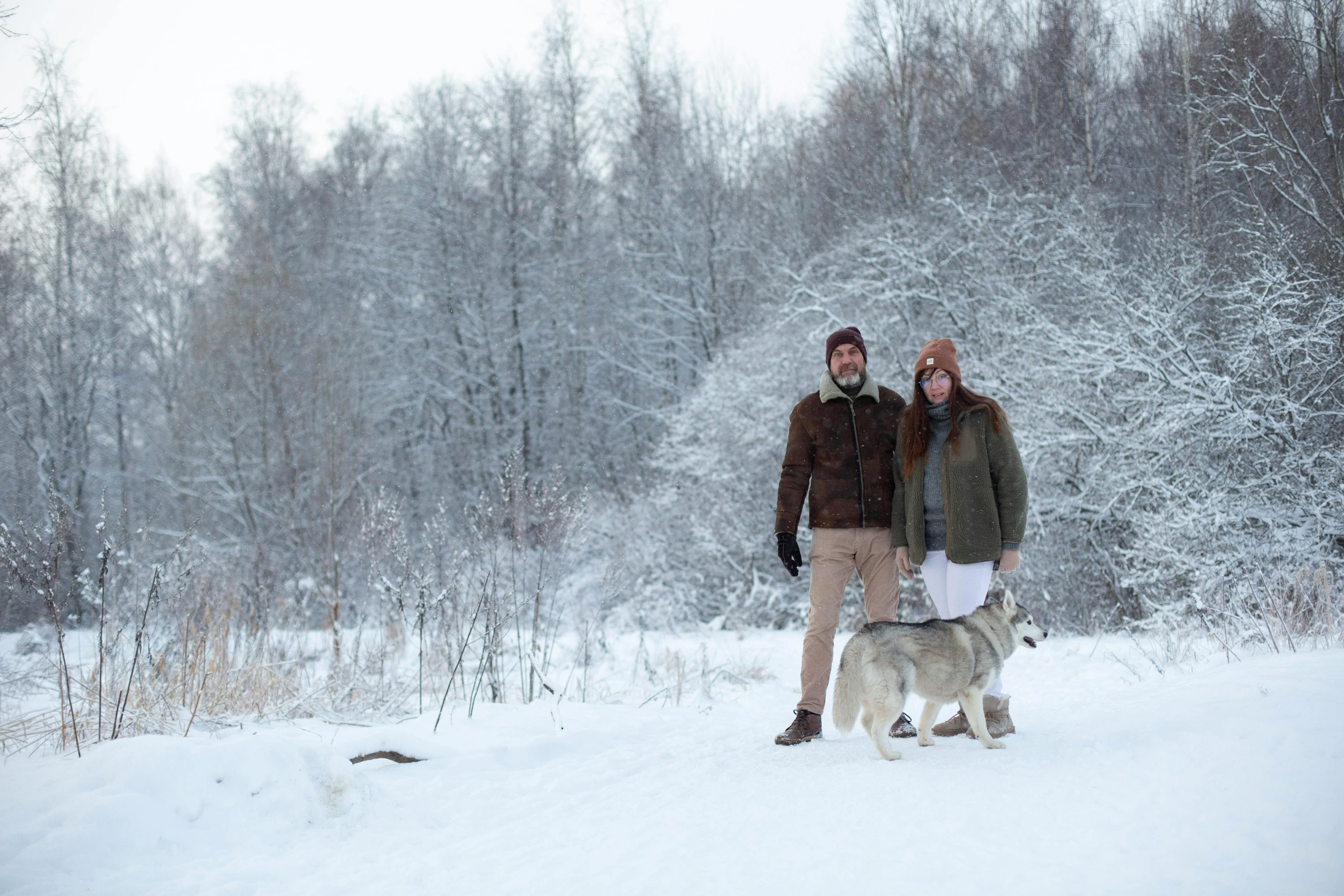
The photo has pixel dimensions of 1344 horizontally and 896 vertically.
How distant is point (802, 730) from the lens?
4410 mm

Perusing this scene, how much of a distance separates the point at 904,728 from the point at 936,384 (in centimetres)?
183

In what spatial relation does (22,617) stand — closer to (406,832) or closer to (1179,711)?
(406,832)

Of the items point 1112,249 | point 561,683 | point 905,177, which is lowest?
point 561,683

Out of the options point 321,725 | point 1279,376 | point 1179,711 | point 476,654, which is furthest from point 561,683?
point 1279,376

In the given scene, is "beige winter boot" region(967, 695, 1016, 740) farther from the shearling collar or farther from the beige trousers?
the shearling collar

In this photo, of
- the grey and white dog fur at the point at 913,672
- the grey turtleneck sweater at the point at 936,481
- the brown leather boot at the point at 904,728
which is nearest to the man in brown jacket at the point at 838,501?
the grey turtleneck sweater at the point at 936,481

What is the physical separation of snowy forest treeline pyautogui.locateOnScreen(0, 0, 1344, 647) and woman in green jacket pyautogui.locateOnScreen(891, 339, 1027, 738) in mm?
2647

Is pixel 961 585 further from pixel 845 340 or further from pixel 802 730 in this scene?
pixel 845 340

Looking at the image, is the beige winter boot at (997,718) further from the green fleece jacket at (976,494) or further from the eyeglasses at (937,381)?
the eyeglasses at (937,381)

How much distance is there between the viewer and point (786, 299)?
1623 cm

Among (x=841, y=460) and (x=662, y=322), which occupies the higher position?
(x=662, y=322)

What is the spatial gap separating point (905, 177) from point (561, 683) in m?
12.6

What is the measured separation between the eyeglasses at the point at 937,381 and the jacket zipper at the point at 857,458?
43 cm

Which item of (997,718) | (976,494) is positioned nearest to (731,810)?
(997,718)
